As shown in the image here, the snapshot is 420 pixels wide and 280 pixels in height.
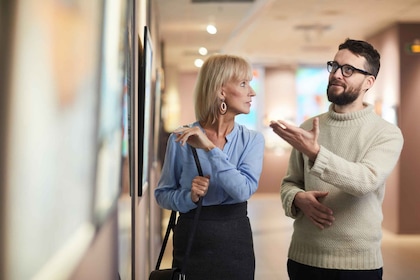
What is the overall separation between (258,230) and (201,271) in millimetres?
8019

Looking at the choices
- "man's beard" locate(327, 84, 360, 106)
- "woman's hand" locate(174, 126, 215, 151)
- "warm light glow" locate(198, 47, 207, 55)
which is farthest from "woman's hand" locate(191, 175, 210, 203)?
"warm light glow" locate(198, 47, 207, 55)

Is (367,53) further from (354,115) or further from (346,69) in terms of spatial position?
(354,115)

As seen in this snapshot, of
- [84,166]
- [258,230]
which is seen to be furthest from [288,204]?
[258,230]

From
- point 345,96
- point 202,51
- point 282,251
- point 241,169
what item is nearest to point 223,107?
point 241,169

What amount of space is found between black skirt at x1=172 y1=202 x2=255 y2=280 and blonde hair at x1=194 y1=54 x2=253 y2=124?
37cm

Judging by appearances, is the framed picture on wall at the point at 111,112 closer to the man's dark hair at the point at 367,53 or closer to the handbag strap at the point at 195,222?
the handbag strap at the point at 195,222

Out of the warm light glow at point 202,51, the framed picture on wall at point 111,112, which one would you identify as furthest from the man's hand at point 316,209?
the warm light glow at point 202,51

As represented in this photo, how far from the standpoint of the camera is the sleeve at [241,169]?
6.56 feet

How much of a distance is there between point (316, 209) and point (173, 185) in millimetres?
547

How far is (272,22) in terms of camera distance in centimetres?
1028

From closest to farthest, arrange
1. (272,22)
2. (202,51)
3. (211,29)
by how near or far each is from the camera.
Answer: (272,22)
(211,29)
(202,51)

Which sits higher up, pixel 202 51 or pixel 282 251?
pixel 202 51

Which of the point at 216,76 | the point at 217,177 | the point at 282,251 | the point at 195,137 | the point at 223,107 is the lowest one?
the point at 282,251

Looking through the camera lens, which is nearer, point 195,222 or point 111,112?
point 111,112
